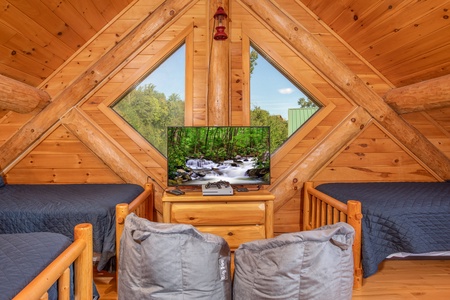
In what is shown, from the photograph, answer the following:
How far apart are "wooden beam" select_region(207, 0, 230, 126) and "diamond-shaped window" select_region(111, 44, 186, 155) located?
0.35 metres

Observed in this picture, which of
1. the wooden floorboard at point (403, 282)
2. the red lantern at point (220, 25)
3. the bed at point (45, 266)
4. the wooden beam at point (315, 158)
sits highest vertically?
the red lantern at point (220, 25)

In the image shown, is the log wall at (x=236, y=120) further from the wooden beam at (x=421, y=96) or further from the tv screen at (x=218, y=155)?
the tv screen at (x=218, y=155)

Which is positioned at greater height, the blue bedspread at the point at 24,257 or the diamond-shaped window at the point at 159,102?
the diamond-shaped window at the point at 159,102

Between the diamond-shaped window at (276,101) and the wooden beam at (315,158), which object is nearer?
the wooden beam at (315,158)

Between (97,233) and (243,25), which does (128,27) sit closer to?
(243,25)

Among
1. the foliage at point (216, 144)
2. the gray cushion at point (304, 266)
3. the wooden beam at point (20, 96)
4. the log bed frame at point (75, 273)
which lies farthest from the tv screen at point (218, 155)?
the gray cushion at point (304, 266)

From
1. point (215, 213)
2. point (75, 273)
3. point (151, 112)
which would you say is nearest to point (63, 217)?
point (75, 273)

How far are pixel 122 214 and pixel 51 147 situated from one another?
1767 millimetres

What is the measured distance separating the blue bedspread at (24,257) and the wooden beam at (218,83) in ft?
6.40

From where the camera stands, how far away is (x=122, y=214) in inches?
71.7

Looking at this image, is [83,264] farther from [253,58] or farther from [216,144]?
[253,58]

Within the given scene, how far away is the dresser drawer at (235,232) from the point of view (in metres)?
2.46

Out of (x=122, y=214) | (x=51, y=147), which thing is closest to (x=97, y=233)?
(x=122, y=214)

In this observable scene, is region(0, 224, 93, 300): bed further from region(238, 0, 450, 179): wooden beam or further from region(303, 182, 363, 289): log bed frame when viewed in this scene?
region(238, 0, 450, 179): wooden beam
